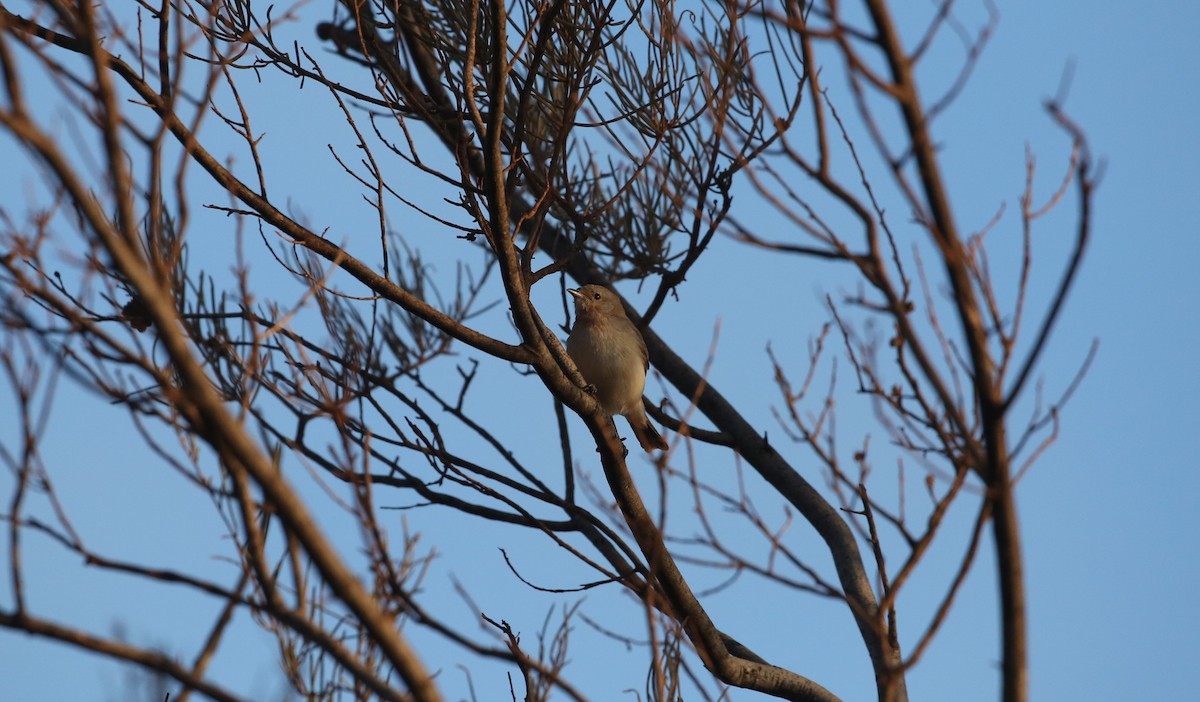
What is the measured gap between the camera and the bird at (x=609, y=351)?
5898 mm

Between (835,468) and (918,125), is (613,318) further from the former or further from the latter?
(918,125)

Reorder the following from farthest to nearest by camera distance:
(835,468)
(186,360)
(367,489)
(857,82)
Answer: (835,468)
(367,489)
(186,360)
(857,82)

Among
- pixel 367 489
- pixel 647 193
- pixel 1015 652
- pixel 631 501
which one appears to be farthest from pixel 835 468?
pixel 647 193

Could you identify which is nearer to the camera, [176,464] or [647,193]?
[176,464]

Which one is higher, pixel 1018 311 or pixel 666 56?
pixel 666 56

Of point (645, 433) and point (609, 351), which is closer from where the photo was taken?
point (609, 351)

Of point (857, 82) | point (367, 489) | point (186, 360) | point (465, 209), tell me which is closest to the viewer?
point (857, 82)

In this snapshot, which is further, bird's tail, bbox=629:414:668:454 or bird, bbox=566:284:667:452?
bird's tail, bbox=629:414:668:454

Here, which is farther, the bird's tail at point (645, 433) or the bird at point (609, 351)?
the bird's tail at point (645, 433)

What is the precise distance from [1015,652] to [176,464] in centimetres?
169

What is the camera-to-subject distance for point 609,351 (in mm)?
5898

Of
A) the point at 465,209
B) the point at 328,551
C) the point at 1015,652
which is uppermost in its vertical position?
the point at 465,209

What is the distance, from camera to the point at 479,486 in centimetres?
415

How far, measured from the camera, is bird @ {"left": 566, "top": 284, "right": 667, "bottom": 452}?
5.90 m
